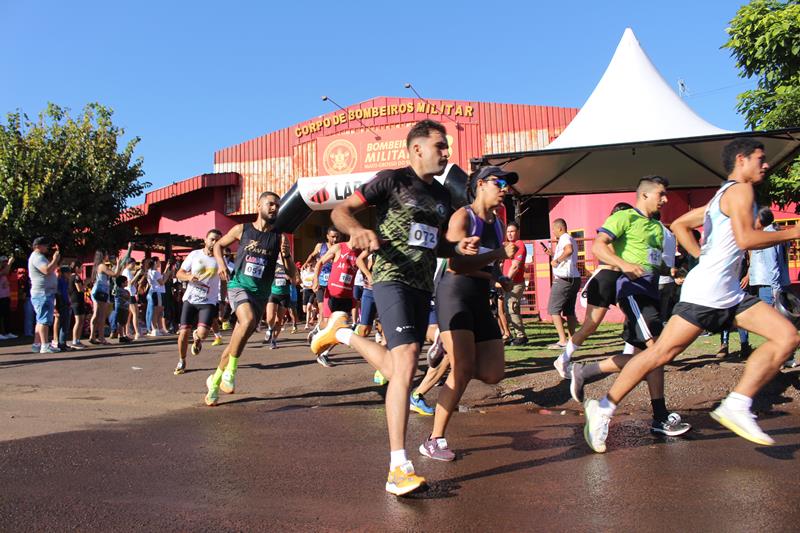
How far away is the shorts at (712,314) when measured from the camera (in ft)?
14.5

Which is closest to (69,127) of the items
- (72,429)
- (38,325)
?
(38,325)

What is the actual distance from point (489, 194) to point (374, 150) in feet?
73.9

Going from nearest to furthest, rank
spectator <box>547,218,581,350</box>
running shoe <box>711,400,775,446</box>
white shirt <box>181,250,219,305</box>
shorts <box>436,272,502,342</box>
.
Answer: running shoe <box>711,400,775,446</box> < shorts <box>436,272,502,342</box> < white shirt <box>181,250,219,305</box> < spectator <box>547,218,581,350</box>

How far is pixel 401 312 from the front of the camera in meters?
4.02

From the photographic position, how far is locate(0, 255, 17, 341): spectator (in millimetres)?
15125

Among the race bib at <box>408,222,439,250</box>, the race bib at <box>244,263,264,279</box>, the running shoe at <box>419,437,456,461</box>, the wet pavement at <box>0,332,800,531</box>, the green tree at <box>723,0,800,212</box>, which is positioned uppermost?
the green tree at <box>723,0,800,212</box>

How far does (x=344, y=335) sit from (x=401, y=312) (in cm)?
137

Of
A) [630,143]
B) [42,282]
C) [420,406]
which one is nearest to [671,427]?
[420,406]

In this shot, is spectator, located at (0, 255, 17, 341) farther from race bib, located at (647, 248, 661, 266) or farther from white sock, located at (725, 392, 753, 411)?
white sock, located at (725, 392, 753, 411)

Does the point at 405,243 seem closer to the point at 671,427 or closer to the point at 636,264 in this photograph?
the point at 671,427

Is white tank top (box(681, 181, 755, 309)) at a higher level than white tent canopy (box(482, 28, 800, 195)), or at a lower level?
lower

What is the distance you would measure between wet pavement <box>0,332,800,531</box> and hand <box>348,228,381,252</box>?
132 cm

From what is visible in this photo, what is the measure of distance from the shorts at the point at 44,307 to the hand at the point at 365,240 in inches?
409

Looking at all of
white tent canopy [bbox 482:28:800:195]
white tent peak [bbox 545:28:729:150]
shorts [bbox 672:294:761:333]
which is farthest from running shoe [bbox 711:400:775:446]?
white tent peak [bbox 545:28:729:150]
